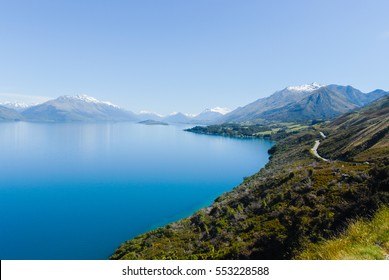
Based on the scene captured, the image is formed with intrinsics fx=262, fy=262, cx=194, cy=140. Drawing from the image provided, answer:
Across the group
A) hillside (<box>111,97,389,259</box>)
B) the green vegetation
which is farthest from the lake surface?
the green vegetation

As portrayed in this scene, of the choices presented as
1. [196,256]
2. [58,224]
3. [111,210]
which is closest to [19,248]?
[58,224]

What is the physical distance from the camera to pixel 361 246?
768 cm

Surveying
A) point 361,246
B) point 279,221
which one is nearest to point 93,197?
Result: point 279,221

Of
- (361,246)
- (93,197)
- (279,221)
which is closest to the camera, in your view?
(361,246)

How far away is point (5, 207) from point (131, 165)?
63.9 meters

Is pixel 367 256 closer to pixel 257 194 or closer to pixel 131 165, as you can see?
pixel 257 194

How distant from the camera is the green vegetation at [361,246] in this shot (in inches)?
283

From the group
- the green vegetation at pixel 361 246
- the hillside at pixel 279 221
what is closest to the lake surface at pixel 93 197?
the hillside at pixel 279 221

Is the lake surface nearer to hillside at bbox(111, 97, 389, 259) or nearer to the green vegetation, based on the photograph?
hillside at bbox(111, 97, 389, 259)

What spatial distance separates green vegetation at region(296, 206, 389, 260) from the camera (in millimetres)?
7199

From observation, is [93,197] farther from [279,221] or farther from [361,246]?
[361,246]

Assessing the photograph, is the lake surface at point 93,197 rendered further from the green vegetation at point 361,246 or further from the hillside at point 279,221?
the green vegetation at point 361,246

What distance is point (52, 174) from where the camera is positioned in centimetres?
10412

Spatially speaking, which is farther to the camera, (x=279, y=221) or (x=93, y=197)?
(x=93, y=197)
